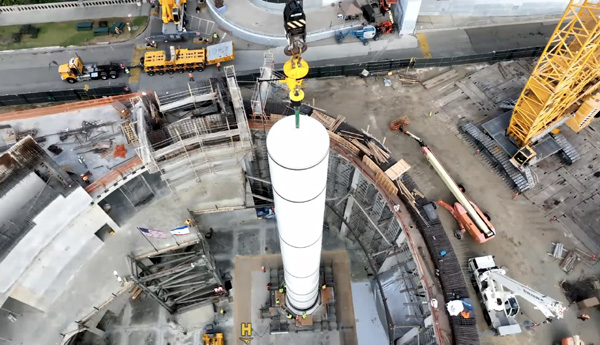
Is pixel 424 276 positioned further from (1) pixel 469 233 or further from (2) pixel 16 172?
(2) pixel 16 172

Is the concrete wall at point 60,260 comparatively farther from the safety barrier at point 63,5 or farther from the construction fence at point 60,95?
the safety barrier at point 63,5

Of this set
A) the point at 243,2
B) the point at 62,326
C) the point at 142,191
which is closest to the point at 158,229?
the point at 142,191

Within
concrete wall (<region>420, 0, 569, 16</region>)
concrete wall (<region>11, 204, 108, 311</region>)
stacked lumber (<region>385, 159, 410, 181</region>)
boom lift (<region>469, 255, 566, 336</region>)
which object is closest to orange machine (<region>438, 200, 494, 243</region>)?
boom lift (<region>469, 255, 566, 336</region>)

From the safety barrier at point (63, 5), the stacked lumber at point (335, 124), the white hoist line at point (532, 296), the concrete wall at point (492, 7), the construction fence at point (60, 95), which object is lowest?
the white hoist line at point (532, 296)

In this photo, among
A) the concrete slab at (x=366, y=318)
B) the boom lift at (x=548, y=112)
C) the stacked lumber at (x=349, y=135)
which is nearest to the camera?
the boom lift at (x=548, y=112)

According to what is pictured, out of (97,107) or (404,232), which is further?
(97,107)

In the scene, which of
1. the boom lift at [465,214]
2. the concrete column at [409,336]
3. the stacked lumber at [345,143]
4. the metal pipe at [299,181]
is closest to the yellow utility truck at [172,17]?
the stacked lumber at [345,143]

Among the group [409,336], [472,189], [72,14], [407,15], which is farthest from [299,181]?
[72,14]
